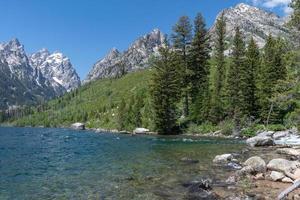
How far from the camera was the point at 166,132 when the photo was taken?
3100 inches

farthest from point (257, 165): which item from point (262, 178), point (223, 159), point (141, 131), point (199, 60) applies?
point (199, 60)

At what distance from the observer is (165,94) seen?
7862cm

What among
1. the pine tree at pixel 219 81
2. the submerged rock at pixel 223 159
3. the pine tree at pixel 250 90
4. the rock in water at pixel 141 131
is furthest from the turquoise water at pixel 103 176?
the rock in water at pixel 141 131

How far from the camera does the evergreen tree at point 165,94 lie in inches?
3083

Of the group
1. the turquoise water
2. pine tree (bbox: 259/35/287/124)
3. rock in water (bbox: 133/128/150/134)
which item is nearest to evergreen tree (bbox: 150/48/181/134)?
rock in water (bbox: 133/128/150/134)

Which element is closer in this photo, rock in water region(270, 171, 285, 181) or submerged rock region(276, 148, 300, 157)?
rock in water region(270, 171, 285, 181)

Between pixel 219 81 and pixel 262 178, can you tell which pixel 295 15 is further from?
pixel 219 81

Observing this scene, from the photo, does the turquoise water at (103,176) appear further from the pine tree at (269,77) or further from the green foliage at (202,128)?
the green foliage at (202,128)

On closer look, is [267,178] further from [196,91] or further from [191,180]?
[196,91]

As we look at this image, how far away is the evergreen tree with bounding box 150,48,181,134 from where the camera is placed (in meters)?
78.3

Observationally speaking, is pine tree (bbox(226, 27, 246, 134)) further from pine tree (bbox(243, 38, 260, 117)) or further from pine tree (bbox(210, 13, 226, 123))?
pine tree (bbox(210, 13, 226, 123))

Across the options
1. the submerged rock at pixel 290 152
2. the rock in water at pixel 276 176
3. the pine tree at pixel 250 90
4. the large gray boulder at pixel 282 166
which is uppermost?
the pine tree at pixel 250 90

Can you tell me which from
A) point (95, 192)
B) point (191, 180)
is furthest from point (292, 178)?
point (95, 192)

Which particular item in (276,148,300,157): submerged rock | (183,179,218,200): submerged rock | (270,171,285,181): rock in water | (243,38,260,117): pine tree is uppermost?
(243,38,260,117): pine tree
